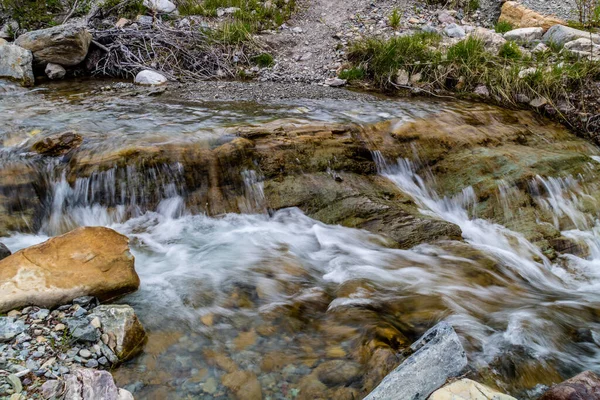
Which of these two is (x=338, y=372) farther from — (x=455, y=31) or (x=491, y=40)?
(x=455, y=31)

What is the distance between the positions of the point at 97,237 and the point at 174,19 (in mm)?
8232

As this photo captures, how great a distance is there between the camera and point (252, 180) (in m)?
4.75

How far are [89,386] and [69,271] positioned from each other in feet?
3.51

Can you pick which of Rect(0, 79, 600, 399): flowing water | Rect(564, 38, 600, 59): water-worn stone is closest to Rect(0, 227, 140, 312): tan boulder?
Rect(0, 79, 600, 399): flowing water

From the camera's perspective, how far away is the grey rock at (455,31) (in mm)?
9070

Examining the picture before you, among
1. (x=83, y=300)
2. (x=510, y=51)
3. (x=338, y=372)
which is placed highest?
(x=510, y=51)

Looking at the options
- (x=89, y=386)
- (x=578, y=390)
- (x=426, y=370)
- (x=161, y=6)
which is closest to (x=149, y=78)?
(x=161, y=6)

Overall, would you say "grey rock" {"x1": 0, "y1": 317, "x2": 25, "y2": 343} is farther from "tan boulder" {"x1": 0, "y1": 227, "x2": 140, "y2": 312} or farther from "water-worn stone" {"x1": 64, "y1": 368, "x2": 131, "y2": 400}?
"water-worn stone" {"x1": 64, "y1": 368, "x2": 131, "y2": 400}

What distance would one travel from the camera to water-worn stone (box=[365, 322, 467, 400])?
2.23m

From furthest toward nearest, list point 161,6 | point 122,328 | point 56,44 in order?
point 161,6 < point 56,44 < point 122,328

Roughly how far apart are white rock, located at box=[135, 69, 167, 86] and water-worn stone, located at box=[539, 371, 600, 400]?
24.2 ft

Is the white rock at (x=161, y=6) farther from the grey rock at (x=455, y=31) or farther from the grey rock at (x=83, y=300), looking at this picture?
the grey rock at (x=83, y=300)

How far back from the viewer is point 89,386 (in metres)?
2.09

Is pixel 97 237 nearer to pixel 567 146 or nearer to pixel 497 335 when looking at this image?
pixel 497 335
